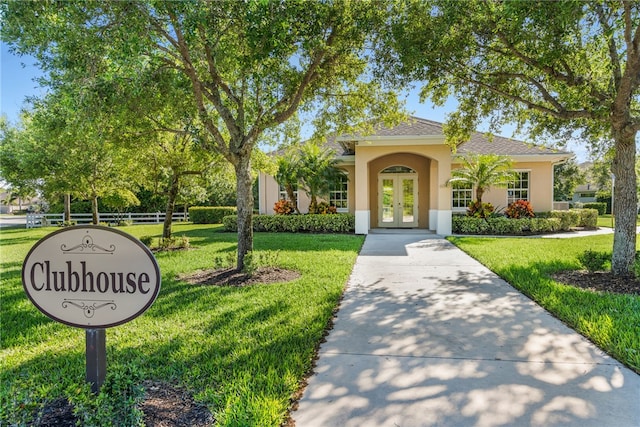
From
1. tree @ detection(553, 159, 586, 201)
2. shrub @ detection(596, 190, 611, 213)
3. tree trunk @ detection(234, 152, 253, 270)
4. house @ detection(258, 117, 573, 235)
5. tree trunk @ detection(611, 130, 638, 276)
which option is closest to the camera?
tree trunk @ detection(611, 130, 638, 276)

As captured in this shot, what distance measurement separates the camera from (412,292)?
6.49 metres

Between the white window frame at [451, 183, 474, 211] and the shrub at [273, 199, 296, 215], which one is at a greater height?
the white window frame at [451, 183, 474, 211]

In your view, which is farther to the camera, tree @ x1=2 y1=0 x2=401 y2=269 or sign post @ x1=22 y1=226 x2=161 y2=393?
tree @ x1=2 y1=0 x2=401 y2=269

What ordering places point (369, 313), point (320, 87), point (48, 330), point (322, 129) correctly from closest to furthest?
point (48, 330)
point (369, 313)
point (320, 87)
point (322, 129)

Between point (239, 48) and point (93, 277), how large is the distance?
16.2ft

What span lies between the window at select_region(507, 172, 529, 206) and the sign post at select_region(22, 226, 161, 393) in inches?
749

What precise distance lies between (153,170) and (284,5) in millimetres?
7741

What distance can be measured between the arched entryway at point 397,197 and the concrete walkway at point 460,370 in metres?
12.5

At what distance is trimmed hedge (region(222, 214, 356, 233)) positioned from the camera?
54.1 ft

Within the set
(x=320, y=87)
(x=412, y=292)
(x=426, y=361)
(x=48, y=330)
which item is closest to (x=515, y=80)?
(x=320, y=87)

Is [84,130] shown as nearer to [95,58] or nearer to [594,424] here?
[95,58]

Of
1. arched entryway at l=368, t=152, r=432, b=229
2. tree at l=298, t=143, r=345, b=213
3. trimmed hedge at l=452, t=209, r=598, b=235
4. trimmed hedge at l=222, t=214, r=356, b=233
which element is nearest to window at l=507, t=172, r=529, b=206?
trimmed hedge at l=452, t=209, r=598, b=235

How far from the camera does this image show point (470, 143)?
20172mm

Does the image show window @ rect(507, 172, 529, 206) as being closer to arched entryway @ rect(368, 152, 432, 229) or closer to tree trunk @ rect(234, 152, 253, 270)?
arched entryway @ rect(368, 152, 432, 229)
